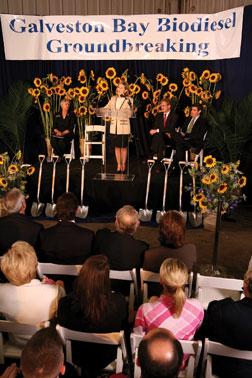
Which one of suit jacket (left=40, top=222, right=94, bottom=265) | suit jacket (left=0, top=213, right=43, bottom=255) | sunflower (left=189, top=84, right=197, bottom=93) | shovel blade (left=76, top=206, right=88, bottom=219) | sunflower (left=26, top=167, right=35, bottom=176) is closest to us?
suit jacket (left=40, top=222, right=94, bottom=265)

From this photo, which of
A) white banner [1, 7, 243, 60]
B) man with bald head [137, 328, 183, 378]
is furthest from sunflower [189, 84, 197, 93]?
man with bald head [137, 328, 183, 378]

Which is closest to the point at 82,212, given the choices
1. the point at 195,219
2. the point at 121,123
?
the point at 121,123

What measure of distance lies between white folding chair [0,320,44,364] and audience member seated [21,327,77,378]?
0.54m

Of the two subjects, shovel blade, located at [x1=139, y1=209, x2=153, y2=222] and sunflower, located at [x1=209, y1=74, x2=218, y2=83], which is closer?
shovel blade, located at [x1=139, y1=209, x2=153, y2=222]

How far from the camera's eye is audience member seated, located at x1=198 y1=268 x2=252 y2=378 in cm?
186

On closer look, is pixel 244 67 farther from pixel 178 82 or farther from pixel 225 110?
pixel 178 82

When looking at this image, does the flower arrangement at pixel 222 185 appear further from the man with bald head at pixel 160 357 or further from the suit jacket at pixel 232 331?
the man with bald head at pixel 160 357

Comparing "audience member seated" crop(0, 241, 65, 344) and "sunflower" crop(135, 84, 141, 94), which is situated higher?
"sunflower" crop(135, 84, 141, 94)

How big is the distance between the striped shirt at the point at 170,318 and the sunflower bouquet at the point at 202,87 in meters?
4.61

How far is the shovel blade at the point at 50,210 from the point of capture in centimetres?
531

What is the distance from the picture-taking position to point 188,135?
582cm

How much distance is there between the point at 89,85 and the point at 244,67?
Result: 271cm

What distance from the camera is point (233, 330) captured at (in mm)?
1877

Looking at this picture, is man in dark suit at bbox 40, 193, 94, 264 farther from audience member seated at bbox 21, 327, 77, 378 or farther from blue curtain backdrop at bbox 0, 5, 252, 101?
blue curtain backdrop at bbox 0, 5, 252, 101
